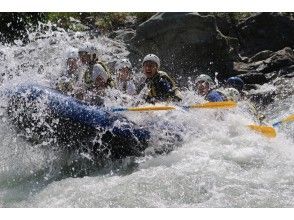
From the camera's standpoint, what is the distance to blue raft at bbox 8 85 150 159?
215 inches

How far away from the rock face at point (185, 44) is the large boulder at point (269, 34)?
91 centimetres

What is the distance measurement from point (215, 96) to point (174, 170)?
1.63 meters

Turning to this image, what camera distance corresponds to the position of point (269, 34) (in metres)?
10.9

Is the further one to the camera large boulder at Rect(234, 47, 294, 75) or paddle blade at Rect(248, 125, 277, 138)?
large boulder at Rect(234, 47, 294, 75)

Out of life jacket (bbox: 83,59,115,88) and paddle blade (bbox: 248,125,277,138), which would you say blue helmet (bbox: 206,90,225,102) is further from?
life jacket (bbox: 83,59,115,88)

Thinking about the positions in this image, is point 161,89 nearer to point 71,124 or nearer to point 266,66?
point 71,124

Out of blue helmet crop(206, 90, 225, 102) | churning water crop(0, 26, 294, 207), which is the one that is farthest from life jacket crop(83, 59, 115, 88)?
blue helmet crop(206, 90, 225, 102)

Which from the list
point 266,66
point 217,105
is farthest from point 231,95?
point 266,66

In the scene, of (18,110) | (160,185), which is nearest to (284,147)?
(160,185)

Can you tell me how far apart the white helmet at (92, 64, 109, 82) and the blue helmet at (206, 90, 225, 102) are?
4.61ft

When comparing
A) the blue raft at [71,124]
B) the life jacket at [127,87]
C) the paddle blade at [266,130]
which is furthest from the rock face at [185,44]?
the blue raft at [71,124]

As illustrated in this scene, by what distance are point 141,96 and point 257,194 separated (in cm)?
224

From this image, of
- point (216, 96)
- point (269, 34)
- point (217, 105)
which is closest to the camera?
point (217, 105)

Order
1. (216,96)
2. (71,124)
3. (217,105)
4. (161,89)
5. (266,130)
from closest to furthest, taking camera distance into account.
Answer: (71,124)
(266,130)
(217,105)
(161,89)
(216,96)
